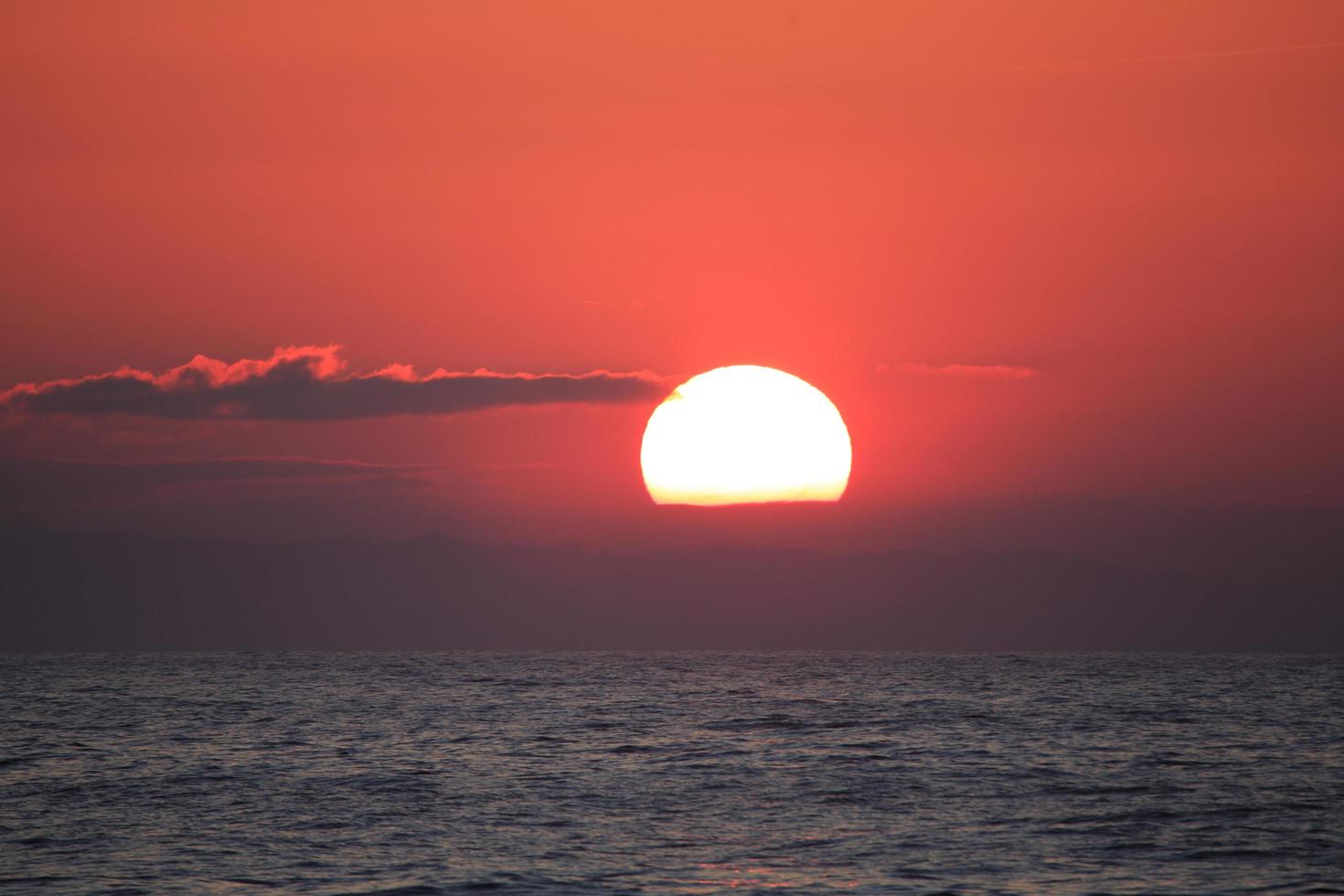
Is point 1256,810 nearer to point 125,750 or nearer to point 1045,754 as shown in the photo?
point 1045,754

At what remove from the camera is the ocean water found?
3625 cm

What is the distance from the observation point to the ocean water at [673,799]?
36.2 m

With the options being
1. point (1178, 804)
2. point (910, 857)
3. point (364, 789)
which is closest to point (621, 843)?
point (910, 857)

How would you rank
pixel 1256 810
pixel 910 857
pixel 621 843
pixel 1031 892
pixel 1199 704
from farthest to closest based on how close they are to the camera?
1. pixel 1199 704
2. pixel 1256 810
3. pixel 621 843
4. pixel 910 857
5. pixel 1031 892

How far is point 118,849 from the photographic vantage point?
39.8 metres

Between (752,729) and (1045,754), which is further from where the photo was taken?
(752,729)

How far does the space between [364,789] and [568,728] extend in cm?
3026

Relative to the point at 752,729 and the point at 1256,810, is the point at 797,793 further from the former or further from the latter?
the point at 752,729

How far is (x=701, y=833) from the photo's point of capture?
42.3 meters

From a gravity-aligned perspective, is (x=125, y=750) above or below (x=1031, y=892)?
below

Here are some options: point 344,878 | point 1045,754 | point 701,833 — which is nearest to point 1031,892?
point 701,833

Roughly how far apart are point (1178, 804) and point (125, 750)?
4854 cm

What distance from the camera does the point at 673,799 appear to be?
50188 millimetres

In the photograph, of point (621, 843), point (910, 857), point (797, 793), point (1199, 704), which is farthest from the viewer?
point (1199, 704)
